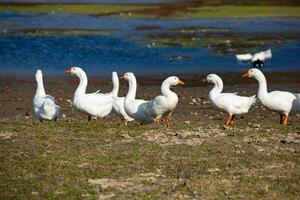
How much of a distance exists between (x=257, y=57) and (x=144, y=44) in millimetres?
7797

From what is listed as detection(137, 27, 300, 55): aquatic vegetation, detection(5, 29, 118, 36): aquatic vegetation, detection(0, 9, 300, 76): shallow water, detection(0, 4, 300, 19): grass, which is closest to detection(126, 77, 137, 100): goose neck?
detection(0, 9, 300, 76): shallow water

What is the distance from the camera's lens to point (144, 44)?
122 ft

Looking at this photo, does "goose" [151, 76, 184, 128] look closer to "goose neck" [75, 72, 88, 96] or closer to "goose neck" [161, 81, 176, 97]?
"goose neck" [161, 81, 176, 97]

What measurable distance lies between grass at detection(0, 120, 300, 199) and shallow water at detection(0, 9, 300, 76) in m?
14.8

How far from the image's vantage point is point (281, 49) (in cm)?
3534

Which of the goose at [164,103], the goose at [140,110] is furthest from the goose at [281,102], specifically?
the goose at [140,110]

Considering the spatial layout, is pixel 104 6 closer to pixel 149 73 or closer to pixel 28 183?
pixel 149 73

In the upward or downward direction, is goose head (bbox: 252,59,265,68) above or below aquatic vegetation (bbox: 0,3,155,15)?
below

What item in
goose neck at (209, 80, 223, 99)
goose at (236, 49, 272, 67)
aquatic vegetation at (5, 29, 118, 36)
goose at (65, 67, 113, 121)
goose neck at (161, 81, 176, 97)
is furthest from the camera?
aquatic vegetation at (5, 29, 118, 36)

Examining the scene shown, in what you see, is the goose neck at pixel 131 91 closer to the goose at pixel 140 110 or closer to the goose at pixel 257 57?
the goose at pixel 140 110

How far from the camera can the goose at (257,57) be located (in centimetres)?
3055

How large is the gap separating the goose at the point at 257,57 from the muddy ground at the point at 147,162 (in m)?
15.1

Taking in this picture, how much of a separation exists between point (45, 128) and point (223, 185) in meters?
4.74

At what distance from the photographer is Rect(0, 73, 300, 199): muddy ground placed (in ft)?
35.3
